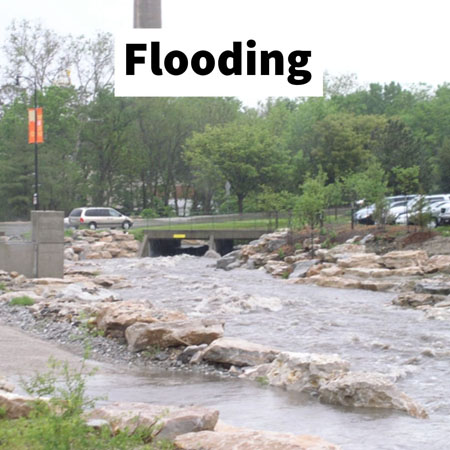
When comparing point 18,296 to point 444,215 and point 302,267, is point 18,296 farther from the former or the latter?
point 444,215

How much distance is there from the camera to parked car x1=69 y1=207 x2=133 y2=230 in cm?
6119

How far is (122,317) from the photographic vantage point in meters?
16.5

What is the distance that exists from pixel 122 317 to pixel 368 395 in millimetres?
6881

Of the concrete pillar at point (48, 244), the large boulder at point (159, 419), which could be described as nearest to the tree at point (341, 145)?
the concrete pillar at point (48, 244)

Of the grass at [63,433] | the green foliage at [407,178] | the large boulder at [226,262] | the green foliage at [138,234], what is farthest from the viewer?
the green foliage at [407,178]

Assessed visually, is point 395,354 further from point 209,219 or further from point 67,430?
point 209,219

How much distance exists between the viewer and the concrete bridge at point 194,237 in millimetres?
53688

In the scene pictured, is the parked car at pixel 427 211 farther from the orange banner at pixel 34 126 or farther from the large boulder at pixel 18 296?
the orange banner at pixel 34 126

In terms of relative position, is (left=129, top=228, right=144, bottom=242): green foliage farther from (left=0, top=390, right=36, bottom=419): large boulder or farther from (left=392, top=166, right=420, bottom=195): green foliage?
(left=0, top=390, right=36, bottom=419): large boulder

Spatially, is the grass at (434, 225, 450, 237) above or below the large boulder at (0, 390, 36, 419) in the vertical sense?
above

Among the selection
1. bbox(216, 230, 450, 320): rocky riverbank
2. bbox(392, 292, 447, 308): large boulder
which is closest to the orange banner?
bbox(216, 230, 450, 320): rocky riverbank

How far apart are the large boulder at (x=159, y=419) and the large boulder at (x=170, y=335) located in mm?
6354

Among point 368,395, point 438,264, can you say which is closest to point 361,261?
point 438,264

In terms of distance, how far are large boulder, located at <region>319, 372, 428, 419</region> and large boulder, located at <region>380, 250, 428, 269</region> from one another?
20.5 m
